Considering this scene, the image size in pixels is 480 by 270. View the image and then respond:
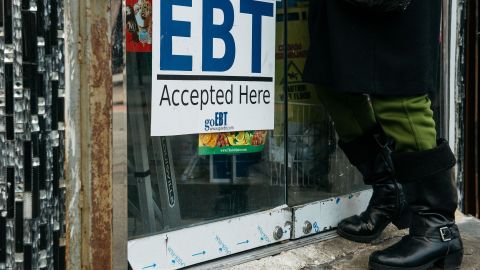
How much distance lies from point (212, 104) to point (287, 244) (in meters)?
0.66

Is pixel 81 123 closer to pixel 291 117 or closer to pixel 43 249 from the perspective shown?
pixel 43 249

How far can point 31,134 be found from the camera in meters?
1.69

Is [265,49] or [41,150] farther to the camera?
[265,49]

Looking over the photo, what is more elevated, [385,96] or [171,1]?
[171,1]

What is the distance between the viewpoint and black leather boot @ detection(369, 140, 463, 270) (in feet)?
7.06

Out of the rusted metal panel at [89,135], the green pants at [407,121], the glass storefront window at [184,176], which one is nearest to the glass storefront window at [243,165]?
the glass storefront window at [184,176]

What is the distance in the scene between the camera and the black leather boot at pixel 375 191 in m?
2.49

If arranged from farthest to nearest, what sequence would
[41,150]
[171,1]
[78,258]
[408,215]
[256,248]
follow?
1. [408,215]
2. [256,248]
3. [171,1]
4. [78,258]
5. [41,150]

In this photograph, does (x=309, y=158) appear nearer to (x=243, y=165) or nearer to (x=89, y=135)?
(x=243, y=165)

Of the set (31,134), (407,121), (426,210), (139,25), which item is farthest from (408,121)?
(31,134)

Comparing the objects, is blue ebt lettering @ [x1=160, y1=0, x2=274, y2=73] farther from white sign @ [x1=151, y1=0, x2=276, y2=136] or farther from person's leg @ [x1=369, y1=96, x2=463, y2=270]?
person's leg @ [x1=369, y1=96, x2=463, y2=270]

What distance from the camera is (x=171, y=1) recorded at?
6.98 feet

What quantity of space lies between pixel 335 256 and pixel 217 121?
71cm

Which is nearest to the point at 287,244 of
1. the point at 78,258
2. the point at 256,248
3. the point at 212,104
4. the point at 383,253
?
the point at 256,248
